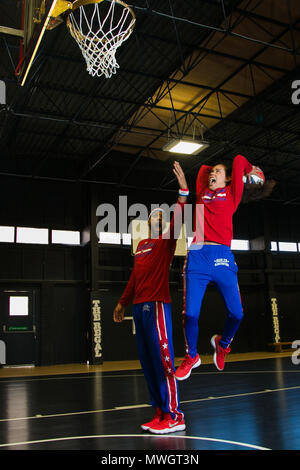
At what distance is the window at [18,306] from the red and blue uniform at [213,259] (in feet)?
50.5

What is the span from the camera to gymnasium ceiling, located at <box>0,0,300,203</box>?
1191 cm

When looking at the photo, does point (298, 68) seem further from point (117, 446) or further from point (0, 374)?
point (0, 374)

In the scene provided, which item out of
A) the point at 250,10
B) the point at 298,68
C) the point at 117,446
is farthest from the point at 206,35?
the point at 117,446

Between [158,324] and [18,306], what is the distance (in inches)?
571

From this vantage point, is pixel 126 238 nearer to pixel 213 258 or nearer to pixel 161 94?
pixel 161 94

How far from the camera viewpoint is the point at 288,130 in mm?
17844

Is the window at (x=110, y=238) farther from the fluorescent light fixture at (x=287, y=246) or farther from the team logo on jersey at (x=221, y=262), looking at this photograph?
the team logo on jersey at (x=221, y=262)

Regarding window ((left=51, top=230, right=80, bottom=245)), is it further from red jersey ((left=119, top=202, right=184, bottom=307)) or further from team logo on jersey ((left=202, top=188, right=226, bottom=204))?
team logo on jersey ((left=202, top=188, right=226, bottom=204))

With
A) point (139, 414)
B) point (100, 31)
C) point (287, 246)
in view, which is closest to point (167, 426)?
point (139, 414)

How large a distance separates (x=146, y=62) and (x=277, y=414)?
34.3 ft

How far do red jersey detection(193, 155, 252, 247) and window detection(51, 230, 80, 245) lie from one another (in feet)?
51.6

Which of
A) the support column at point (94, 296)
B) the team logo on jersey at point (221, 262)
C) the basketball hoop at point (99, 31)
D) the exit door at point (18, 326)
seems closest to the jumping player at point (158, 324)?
the team logo on jersey at point (221, 262)

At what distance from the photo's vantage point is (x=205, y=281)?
448 centimetres

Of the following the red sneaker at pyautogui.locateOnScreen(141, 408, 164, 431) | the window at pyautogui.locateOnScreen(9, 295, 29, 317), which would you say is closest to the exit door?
the window at pyautogui.locateOnScreen(9, 295, 29, 317)
